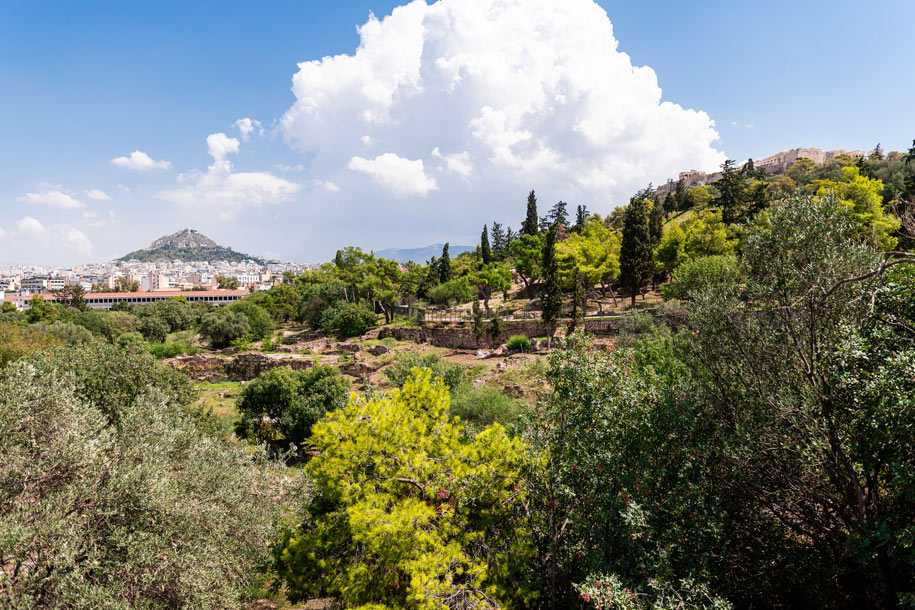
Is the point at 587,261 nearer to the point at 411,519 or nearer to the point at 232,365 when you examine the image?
the point at 232,365

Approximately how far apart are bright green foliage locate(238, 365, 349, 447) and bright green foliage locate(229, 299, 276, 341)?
28.5 m

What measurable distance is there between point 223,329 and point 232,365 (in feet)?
32.7

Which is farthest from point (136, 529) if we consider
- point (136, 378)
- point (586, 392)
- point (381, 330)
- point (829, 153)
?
point (829, 153)

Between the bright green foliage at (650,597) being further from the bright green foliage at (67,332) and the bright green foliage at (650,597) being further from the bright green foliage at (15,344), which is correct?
the bright green foliage at (67,332)

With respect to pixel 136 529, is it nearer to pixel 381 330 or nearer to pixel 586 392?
pixel 586 392

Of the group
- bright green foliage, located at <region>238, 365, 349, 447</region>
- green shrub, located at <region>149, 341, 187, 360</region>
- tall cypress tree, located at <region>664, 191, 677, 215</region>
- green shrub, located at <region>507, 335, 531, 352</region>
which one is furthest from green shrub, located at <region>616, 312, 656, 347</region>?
tall cypress tree, located at <region>664, 191, 677, 215</region>

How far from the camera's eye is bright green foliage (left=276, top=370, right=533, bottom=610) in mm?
5473

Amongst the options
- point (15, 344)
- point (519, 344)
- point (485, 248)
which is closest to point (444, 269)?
point (485, 248)

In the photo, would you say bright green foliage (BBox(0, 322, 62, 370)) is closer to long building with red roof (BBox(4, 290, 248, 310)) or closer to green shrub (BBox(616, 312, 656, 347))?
green shrub (BBox(616, 312, 656, 347))

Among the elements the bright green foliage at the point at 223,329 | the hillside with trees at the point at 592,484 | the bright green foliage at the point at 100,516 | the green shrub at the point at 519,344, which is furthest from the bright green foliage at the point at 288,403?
the bright green foliage at the point at 223,329

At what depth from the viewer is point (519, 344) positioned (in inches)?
1291

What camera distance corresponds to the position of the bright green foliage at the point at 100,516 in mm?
5090

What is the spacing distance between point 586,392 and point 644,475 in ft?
4.38

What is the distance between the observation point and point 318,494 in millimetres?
8055
